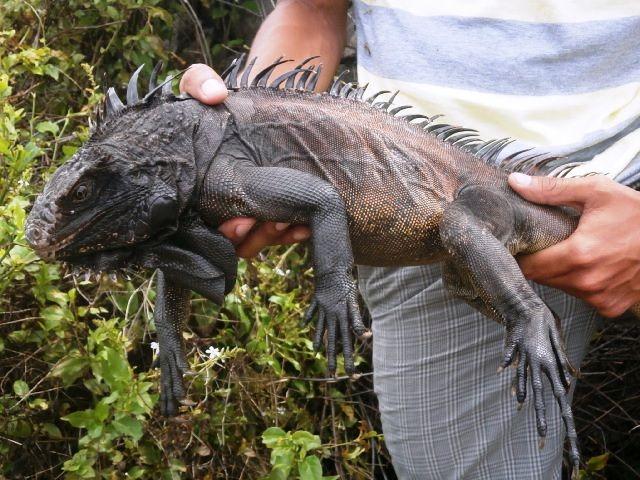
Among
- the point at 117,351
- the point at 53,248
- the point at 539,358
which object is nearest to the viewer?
the point at 53,248

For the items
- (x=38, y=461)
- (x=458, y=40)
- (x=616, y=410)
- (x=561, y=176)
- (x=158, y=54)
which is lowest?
(x=616, y=410)

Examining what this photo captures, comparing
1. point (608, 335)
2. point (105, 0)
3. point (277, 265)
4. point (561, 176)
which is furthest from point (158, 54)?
point (608, 335)

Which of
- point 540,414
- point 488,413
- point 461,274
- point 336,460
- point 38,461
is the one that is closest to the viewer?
point 540,414

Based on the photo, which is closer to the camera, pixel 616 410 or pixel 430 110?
pixel 430 110

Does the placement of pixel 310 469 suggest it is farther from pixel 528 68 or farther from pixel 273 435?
pixel 528 68

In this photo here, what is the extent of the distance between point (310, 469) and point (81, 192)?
4.27 feet

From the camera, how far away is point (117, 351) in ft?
10.3

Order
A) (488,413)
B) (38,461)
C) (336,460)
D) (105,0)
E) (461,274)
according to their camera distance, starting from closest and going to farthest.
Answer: (461,274) < (488,413) < (38,461) < (336,460) < (105,0)

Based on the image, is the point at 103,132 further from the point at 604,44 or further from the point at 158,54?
the point at 158,54

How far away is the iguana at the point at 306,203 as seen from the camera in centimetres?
238

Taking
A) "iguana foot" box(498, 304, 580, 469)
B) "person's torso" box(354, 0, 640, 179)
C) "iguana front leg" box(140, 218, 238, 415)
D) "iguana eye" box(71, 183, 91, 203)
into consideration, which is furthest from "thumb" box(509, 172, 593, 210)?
"iguana eye" box(71, 183, 91, 203)

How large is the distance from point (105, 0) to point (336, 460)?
256 centimetres

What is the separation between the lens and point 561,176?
2.94m

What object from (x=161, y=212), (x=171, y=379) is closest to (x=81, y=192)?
(x=161, y=212)
